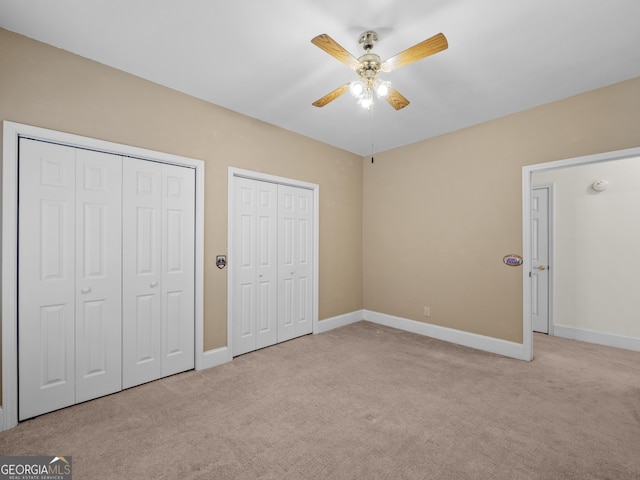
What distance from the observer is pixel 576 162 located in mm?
2977

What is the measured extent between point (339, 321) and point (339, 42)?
363cm

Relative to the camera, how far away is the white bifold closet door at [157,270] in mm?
2678

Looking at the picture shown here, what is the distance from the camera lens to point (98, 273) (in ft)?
8.23

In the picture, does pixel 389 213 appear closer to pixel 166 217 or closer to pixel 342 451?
pixel 166 217

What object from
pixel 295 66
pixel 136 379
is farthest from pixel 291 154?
pixel 136 379

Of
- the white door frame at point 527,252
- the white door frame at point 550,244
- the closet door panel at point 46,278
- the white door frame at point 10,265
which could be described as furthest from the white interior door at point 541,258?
the white door frame at point 10,265

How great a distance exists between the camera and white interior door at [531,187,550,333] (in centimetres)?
428

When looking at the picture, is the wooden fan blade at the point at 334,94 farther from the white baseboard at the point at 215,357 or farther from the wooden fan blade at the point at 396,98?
the white baseboard at the point at 215,357

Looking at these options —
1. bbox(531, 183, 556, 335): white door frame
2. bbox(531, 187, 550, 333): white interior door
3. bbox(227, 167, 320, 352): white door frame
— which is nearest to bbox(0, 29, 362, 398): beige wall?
bbox(227, 167, 320, 352): white door frame

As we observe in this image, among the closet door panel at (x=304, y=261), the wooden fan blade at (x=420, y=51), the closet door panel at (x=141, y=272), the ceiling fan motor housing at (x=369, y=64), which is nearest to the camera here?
the wooden fan blade at (x=420, y=51)

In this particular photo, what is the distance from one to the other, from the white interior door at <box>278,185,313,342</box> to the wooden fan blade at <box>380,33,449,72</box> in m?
2.22

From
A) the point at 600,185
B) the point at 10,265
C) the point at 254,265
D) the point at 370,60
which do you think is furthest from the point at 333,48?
the point at 600,185

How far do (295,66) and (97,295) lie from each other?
2.57 metres

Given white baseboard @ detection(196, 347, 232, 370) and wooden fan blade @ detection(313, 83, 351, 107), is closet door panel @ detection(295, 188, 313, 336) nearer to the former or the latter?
white baseboard @ detection(196, 347, 232, 370)
